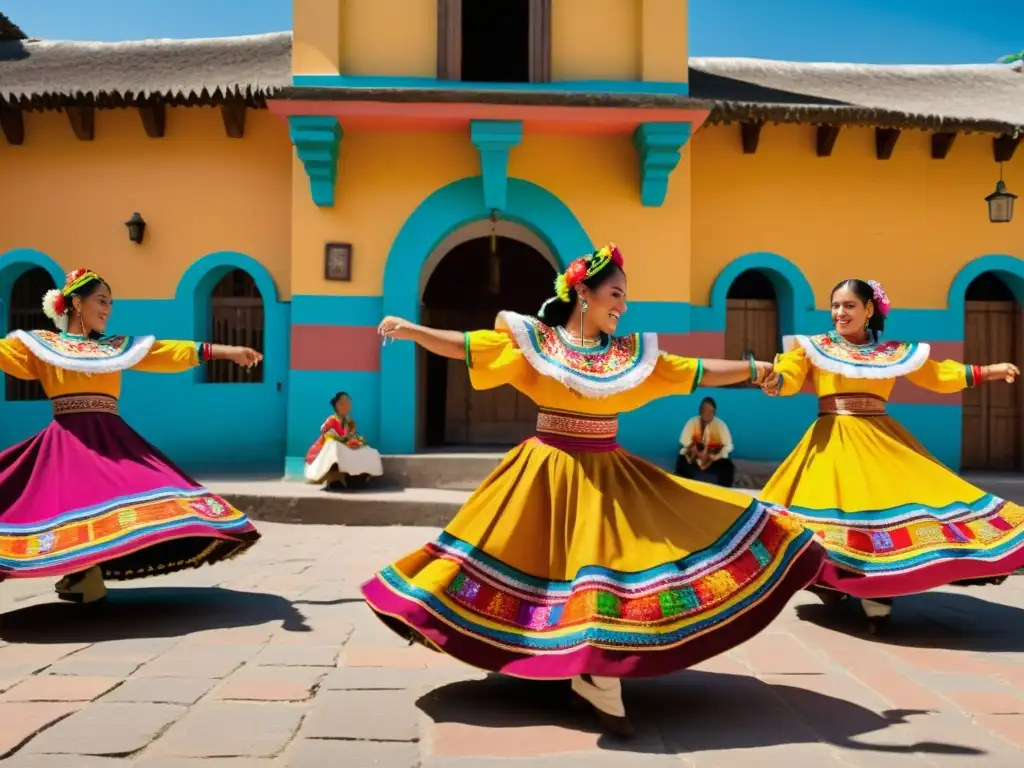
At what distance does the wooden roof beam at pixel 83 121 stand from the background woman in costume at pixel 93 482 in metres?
5.69

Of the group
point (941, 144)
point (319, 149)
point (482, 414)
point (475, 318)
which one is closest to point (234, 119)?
point (319, 149)

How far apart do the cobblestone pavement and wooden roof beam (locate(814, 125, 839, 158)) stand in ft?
20.0

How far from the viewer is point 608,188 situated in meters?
8.91

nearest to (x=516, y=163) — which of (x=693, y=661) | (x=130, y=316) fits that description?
(x=130, y=316)

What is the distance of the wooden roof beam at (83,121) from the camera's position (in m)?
9.35

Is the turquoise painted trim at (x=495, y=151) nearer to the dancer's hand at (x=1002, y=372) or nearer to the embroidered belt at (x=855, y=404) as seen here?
the embroidered belt at (x=855, y=404)

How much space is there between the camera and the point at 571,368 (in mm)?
3199

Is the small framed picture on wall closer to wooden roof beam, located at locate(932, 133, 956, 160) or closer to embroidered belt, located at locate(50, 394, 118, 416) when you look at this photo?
embroidered belt, located at locate(50, 394, 118, 416)

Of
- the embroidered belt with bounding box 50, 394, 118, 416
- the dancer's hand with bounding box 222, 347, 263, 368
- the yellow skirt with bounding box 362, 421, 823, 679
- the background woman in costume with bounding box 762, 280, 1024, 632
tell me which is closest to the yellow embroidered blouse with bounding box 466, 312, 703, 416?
the yellow skirt with bounding box 362, 421, 823, 679

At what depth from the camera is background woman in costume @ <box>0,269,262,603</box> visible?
13.5 ft

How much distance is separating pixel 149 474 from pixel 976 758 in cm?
383

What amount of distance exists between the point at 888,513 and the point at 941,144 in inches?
278

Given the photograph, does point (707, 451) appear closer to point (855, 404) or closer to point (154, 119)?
point (855, 404)

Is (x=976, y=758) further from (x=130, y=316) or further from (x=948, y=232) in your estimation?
(x=130, y=316)
